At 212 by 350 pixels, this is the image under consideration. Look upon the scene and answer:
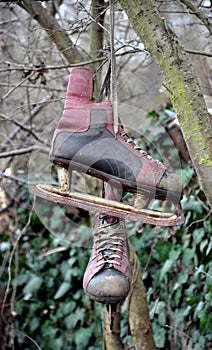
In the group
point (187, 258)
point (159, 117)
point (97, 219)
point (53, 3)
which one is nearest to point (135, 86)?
point (159, 117)

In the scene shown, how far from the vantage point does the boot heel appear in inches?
40.3

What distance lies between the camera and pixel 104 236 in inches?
43.5

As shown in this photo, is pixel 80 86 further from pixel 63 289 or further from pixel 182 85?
pixel 63 289

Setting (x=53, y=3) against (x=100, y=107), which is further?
(x=53, y=3)

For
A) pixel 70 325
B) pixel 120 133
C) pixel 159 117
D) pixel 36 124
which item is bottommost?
pixel 70 325

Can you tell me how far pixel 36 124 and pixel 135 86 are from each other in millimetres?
709

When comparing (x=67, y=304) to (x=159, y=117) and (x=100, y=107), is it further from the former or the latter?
(x=100, y=107)

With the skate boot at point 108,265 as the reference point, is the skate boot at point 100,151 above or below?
above

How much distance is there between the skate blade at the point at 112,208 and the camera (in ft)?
3.12

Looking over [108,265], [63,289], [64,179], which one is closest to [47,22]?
[64,179]

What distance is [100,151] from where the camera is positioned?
995 mm

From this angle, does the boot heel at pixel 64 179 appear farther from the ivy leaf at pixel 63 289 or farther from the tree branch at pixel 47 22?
the ivy leaf at pixel 63 289

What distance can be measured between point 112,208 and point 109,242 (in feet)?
0.45

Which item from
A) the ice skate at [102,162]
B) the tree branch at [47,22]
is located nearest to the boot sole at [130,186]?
the ice skate at [102,162]
